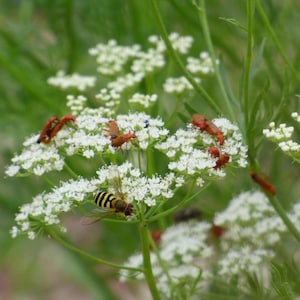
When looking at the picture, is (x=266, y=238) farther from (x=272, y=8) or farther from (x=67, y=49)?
(x=67, y=49)

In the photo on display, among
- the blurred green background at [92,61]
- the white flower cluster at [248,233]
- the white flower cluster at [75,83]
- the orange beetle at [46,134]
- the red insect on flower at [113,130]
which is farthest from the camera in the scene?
the blurred green background at [92,61]

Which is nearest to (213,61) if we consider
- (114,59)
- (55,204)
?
(114,59)

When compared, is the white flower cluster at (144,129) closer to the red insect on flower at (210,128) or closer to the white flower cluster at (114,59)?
the red insect on flower at (210,128)

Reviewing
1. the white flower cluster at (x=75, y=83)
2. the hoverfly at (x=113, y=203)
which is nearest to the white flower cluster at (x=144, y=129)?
the hoverfly at (x=113, y=203)

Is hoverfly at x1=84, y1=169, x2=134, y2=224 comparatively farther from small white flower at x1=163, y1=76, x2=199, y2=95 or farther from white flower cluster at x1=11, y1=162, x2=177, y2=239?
small white flower at x1=163, y1=76, x2=199, y2=95

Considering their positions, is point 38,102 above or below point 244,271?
above

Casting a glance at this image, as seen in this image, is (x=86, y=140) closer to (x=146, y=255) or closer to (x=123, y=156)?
(x=123, y=156)

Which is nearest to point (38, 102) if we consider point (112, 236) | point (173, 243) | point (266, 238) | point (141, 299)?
point (112, 236)
